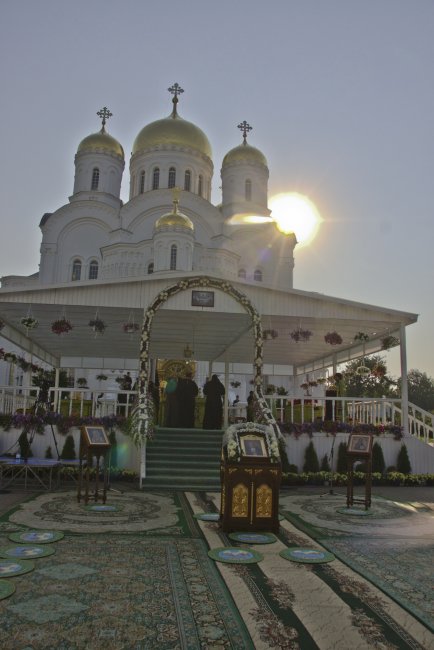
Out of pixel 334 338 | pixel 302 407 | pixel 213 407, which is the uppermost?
pixel 334 338

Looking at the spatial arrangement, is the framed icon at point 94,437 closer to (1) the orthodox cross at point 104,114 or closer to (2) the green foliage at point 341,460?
(2) the green foliage at point 341,460

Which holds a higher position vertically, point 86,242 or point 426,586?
point 86,242

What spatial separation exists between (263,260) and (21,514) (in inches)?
1191

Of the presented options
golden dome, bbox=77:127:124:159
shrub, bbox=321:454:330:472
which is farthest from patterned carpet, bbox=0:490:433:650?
golden dome, bbox=77:127:124:159

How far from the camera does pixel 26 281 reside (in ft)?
126

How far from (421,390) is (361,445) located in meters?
65.1

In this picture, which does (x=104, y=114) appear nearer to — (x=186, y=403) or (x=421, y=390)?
(x=186, y=403)

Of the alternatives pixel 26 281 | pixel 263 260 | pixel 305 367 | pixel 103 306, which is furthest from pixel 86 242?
pixel 103 306

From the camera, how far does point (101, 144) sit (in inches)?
1569

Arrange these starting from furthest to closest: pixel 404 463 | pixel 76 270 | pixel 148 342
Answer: pixel 76 270, pixel 404 463, pixel 148 342

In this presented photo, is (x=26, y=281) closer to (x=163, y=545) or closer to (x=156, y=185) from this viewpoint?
(x=156, y=185)

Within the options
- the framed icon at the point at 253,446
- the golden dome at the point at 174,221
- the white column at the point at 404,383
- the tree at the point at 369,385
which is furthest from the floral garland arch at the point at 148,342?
the tree at the point at 369,385

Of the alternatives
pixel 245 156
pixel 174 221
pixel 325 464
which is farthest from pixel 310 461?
pixel 245 156

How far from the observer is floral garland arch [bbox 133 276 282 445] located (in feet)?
39.6
